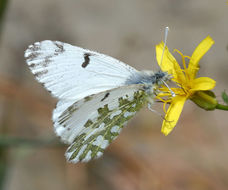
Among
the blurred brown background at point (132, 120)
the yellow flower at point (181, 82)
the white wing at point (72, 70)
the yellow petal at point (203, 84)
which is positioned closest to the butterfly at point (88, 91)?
the white wing at point (72, 70)

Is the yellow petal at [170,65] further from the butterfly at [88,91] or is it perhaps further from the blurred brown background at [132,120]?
the blurred brown background at [132,120]

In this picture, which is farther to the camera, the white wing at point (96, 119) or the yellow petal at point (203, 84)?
the white wing at point (96, 119)

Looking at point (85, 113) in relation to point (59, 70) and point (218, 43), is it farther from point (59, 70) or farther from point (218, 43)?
point (218, 43)

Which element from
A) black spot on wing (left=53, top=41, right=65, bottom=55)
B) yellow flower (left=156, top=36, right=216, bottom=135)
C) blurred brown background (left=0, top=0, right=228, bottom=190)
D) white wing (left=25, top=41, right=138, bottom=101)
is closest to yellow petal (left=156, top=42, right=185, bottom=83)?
yellow flower (left=156, top=36, right=216, bottom=135)

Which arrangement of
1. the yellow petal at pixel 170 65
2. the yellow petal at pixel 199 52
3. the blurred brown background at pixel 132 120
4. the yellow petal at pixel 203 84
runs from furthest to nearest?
the blurred brown background at pixel 132 120 < the yellow petal at pixel 170 65 < the yellow petal at pixel 199 52 < the yellow petal at pixel 203 84

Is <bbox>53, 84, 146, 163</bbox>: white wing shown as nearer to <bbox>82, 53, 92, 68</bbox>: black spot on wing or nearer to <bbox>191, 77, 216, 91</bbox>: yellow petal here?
<bbox>82, 53, 92, 68</bbox>: black spot on wing

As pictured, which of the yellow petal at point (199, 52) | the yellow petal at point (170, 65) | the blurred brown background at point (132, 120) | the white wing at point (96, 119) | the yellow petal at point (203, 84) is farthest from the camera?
the blurred brown background at point (132, 120)

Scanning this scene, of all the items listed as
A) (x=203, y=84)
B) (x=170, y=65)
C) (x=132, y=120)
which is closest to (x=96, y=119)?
(x=170, y=65)

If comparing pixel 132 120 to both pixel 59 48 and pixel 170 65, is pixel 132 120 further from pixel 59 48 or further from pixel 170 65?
pixel 59 48
